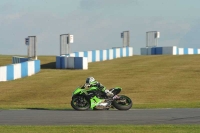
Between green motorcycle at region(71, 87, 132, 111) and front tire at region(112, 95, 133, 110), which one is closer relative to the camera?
front tire at region(112, 95, 133, 110)

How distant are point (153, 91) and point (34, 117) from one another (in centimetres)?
1045

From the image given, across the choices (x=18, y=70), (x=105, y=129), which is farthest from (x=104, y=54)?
(x=105, y=129)

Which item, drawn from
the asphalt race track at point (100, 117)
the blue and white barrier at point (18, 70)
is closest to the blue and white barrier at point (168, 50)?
the blue and white barrier at point (18, 70)

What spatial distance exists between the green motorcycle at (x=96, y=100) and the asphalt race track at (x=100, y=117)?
1.89 ft

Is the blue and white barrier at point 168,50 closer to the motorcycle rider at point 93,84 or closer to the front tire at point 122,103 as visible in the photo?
the motorcycle rider at point 93,84

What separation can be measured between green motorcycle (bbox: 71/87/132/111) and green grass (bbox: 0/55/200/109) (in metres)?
1.43

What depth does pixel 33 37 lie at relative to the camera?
3934 centimetres

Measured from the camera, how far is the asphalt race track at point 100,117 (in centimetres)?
1395

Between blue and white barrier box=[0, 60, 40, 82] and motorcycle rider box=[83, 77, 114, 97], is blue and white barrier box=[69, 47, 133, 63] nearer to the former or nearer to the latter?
blue and white barrier box=[0, 60, 40, 82]

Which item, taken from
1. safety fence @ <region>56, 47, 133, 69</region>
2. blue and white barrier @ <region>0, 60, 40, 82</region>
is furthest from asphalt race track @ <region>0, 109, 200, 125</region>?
safety fence @ <region>56, 47, 133, 69</region>

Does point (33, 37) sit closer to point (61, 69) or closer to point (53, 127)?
point (61, 69)

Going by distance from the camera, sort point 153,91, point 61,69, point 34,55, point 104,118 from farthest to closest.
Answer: point 34,55 → point 61,69 → point 153,91 → point 104,118

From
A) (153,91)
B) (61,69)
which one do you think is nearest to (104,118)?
(153,91)

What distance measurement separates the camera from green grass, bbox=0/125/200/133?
12258 millimetres
